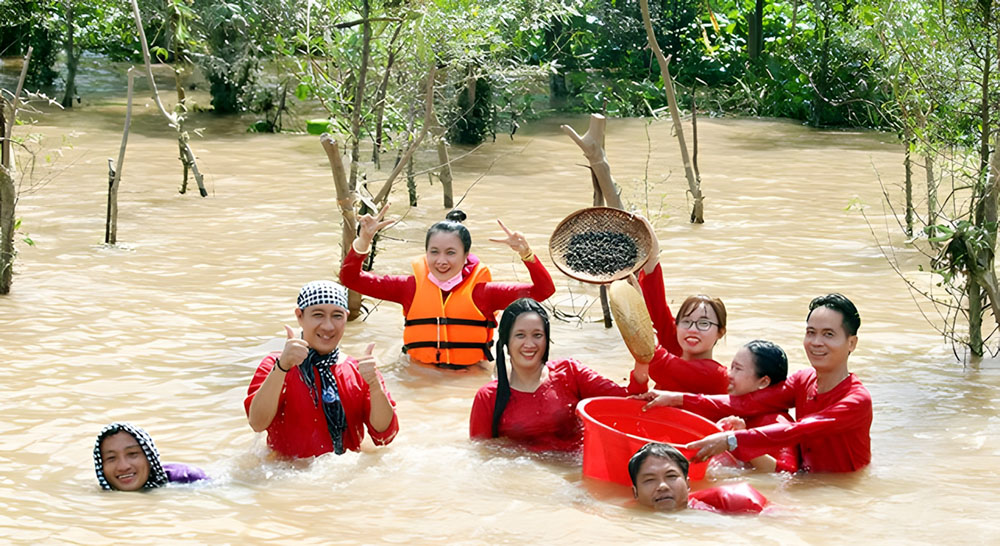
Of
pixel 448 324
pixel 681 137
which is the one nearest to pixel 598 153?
pixel 448 324

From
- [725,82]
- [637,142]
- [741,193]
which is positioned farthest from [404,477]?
[725,82]

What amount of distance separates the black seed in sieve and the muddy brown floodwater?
1.05 meters

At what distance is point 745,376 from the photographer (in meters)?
5.28

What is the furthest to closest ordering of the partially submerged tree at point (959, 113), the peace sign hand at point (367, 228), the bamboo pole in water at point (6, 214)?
1. the bamboo pole in water at point (6, 214)
2. the partially submerged tree at point (959, 113)
3. the peace sign hand at point (367, 228)

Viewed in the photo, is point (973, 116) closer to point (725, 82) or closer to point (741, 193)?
point (741, 193)

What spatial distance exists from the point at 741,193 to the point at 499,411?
9303 millimetres

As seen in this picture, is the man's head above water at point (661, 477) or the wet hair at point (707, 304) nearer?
the man's head above water at point (661, 477)

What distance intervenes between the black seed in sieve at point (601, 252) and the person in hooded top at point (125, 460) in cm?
253

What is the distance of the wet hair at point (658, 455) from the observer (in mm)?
4512

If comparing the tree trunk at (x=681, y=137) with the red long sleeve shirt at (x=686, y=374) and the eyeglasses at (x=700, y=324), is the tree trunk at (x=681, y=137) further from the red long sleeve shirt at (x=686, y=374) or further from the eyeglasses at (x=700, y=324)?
the red long sleeve shirt at (x=686, y=374)

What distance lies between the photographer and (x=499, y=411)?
5352mm

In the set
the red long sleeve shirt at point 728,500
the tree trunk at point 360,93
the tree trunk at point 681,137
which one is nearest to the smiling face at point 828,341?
the red long sleeve shirt at point 728,500

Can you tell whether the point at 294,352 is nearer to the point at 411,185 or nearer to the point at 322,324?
the point at 322,324

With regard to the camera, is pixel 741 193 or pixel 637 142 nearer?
pixel 741 193
